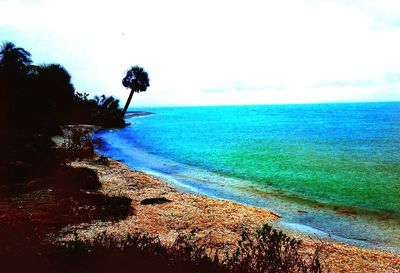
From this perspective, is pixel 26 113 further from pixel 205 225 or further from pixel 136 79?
pixel 136 79

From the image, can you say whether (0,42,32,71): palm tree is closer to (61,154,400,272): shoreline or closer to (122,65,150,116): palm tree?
(61,154,400,272): shoreline

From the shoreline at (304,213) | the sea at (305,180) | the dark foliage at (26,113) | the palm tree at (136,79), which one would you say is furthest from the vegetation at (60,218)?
the palm tree at (136,79)

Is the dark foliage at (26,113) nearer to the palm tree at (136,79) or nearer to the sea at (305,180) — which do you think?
the sea at (305,180)

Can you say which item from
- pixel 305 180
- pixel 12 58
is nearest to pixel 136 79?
pixel 12 58

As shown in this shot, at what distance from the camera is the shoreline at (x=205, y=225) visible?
34.4ft

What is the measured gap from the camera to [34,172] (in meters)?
17.3

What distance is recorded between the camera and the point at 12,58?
30078 mm

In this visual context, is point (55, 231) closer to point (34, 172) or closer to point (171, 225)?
point (171, 225)

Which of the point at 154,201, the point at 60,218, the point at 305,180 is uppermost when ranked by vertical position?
the point at 60,218

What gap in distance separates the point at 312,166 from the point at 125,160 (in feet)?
56.4

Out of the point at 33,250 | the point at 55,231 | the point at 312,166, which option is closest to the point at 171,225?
the point at 55,231

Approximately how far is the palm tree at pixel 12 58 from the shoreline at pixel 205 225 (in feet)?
55.6

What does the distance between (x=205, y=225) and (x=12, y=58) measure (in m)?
26.0

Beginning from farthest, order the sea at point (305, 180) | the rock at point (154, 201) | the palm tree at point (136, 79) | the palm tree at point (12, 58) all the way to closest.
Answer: the palm tree at point (136, 79)
the palm tree at point (12, 58)
the rock at point (154, 201)
the sea at point (305, 180)
